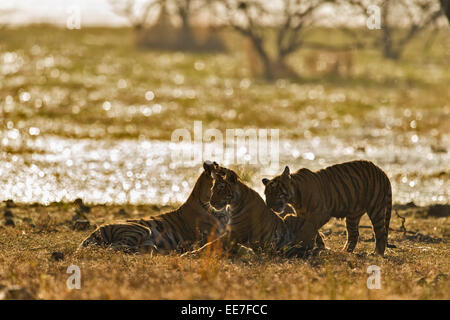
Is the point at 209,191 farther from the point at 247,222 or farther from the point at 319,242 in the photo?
the point at 319,242

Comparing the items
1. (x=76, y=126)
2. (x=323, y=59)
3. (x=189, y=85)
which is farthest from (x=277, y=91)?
(x=76, y=126)

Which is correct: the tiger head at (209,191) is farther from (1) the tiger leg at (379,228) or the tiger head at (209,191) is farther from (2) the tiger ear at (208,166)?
(1) the tiger leg at (379,228)

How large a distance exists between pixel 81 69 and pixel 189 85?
244 inches

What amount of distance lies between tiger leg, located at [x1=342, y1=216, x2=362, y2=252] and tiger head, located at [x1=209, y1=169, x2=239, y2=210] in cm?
196

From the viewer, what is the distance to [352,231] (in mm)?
11414

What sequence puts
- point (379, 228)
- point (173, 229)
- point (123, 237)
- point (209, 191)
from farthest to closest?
point (379, 228) < point (173, 229) < point (209, 191) < point (123, 237)

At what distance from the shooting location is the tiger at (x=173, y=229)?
10.6 m

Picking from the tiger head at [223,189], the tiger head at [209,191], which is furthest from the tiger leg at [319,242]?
the tiger head at [223,189]

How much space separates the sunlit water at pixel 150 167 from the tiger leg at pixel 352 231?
215 inches

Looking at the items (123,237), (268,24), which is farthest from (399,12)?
(123,237)

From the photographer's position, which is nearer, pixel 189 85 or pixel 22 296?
pixel 22 296

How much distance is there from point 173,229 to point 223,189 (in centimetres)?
105

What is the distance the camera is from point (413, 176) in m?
20.7

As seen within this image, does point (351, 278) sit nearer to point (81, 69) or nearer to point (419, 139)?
point (419, 139)
